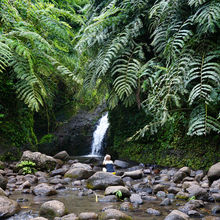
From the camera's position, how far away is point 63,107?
984 cm

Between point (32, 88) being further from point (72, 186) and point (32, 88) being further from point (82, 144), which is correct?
point (82, 144)

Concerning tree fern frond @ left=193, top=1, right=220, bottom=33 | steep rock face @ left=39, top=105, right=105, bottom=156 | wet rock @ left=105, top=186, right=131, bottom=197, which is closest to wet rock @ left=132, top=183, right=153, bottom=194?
wet rock @ left=105, top=186, right=131, bottom=197

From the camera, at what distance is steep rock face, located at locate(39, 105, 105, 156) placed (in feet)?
28.3

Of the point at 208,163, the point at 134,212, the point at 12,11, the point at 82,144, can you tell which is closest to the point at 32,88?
the point at 12,11

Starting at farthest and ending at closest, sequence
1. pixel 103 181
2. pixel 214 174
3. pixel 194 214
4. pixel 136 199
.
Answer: pixel 103 181 < pixel 214 174 < pixel 136 199 < pixel 194 214

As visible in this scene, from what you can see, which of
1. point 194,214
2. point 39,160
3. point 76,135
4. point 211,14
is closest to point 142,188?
point 194,214

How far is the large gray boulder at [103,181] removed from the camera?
329 centimetres

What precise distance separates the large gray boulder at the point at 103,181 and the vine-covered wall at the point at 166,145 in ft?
4.48

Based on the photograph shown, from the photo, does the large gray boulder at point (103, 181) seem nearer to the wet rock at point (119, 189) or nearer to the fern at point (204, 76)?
the wet rock at point (119, 189)

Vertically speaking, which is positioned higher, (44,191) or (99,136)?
(99,136)

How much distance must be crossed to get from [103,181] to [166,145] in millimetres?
2069

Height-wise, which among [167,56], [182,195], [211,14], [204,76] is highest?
[211,14]

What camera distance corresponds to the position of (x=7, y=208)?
2.26m

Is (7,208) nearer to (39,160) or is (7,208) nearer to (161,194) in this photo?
(161,194)
